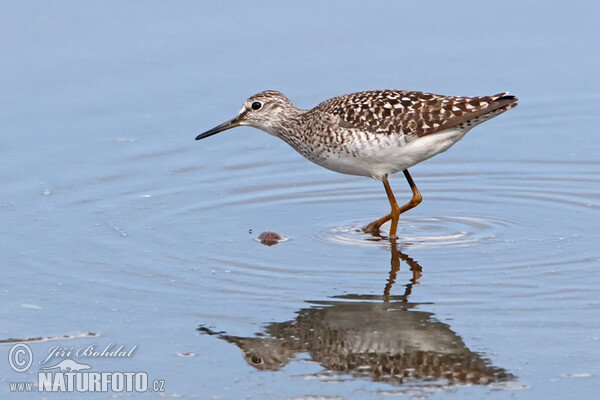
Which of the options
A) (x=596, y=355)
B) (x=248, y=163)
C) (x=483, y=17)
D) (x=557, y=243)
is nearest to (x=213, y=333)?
(x=596, y=355)

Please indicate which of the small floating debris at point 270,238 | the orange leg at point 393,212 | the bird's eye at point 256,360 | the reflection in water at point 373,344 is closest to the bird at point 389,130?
the orange leg at point 393,212

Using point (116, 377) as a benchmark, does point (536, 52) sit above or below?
above

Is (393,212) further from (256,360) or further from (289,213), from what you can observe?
(256,360)

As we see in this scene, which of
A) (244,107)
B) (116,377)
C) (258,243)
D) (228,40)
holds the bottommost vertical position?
(116,377)

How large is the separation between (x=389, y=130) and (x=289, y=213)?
5.13ft

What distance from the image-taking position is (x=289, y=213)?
40.5 feet

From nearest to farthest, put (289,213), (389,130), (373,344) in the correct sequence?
(373,344), (389,130), (289,213)

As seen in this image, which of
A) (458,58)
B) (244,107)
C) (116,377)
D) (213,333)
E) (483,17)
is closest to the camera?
(116,377)

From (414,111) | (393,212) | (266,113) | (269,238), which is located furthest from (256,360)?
(266,113)

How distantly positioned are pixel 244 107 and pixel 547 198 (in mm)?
3679

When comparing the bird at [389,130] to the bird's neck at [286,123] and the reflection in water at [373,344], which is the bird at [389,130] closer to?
the bird's neck at [286,123]

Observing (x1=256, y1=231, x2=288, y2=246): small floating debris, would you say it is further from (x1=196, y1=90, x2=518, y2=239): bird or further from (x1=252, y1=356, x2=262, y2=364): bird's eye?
(x1=252, y1=356, x2=262, y2=364): bird's eye

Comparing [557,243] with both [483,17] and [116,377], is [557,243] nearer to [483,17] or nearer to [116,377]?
[116,377]

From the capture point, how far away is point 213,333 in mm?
8898
